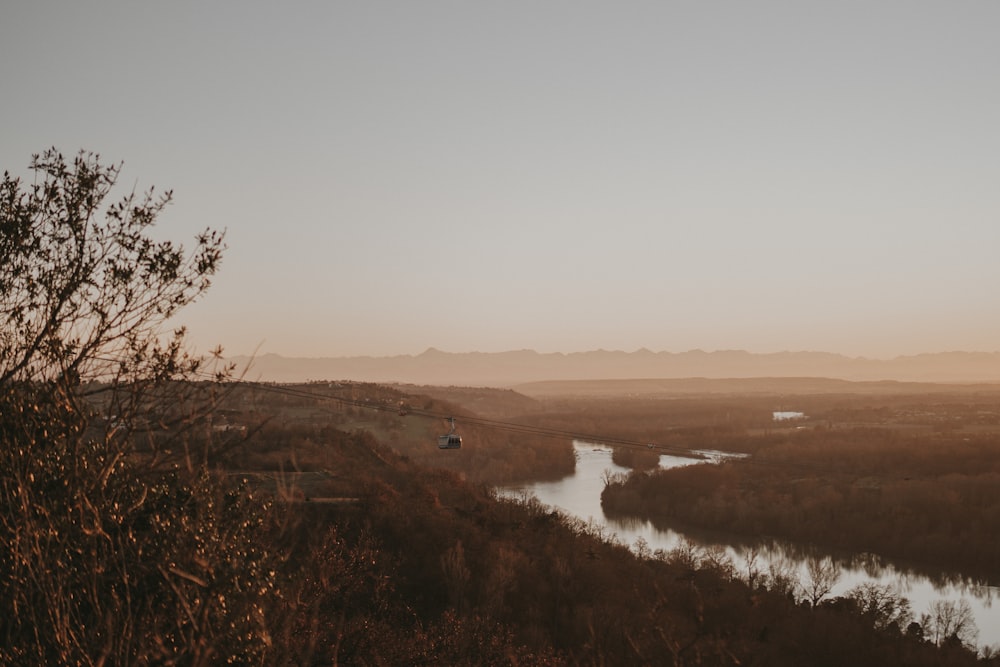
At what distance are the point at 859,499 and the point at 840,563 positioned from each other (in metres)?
14.4

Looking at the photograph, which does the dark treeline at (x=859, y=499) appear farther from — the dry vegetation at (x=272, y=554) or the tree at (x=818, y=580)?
the tree at (x=818, y=580)

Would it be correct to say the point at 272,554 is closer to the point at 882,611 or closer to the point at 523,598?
the point at 523,598

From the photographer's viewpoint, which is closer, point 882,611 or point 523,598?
point 523,598

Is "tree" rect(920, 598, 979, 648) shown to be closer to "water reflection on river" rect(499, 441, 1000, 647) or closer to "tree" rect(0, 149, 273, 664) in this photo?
"water reflection on river" rect(499, 441, 1000, 647)

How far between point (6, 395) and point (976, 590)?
60.4 metres

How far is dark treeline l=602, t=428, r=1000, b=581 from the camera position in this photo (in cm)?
6159

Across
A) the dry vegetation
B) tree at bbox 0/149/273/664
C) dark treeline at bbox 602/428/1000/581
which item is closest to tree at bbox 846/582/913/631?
the dry vegetation

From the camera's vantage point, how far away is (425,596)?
33.6 metres

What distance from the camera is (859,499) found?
71.0 m

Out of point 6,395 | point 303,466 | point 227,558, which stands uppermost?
point 6,395

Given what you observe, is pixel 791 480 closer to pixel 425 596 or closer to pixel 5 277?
pixel 425 596

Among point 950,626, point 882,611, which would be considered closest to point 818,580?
point 882,611

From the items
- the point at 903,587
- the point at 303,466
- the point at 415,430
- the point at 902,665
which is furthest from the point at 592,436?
the point at 902,665

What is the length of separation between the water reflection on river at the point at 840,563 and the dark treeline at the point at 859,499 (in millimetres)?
3326
